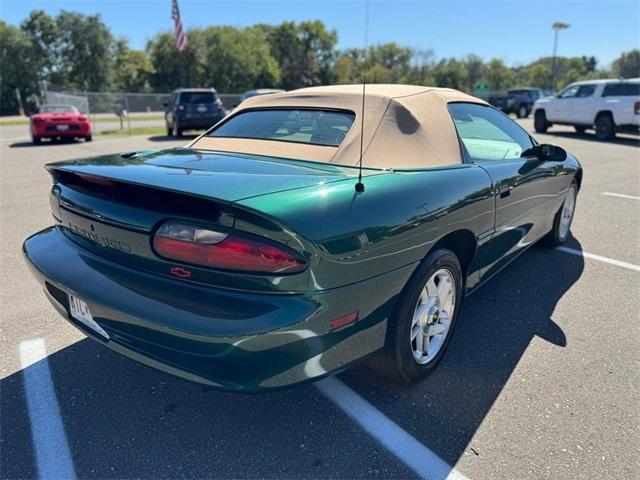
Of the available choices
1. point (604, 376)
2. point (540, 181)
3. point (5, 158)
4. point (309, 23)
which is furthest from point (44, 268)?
point (309, 23)

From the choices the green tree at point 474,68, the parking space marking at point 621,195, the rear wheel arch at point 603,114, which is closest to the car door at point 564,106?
the rear wheel arch at point 603,114

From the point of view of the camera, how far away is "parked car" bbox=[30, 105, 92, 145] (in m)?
14.4

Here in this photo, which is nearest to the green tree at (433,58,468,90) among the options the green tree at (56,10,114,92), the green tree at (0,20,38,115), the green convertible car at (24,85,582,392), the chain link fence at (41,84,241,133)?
the green tree at (56,10,114,92)

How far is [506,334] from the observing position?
315 cm

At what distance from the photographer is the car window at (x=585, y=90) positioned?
1603 centimetres

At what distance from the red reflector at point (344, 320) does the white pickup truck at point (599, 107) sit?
16.2 metres

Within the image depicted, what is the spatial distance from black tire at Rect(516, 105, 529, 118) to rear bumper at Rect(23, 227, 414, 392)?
1227 inches

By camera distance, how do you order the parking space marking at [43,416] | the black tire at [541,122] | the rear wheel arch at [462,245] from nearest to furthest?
the parking space marking at [43,416] → the rear wheel arch at [462,245] → the black tire at [541,122]

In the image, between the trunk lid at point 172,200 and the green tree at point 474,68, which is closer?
the trunk lid at point 172,200

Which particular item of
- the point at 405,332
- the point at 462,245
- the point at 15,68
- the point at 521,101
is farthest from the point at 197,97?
the point at 15,68

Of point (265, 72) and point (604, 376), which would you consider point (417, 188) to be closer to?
point (604, 376)

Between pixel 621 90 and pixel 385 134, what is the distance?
15904 mm

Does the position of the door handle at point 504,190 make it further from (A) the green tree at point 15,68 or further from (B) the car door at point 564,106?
(A) the green tree at point 15,68

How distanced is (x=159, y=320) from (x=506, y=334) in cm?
224
